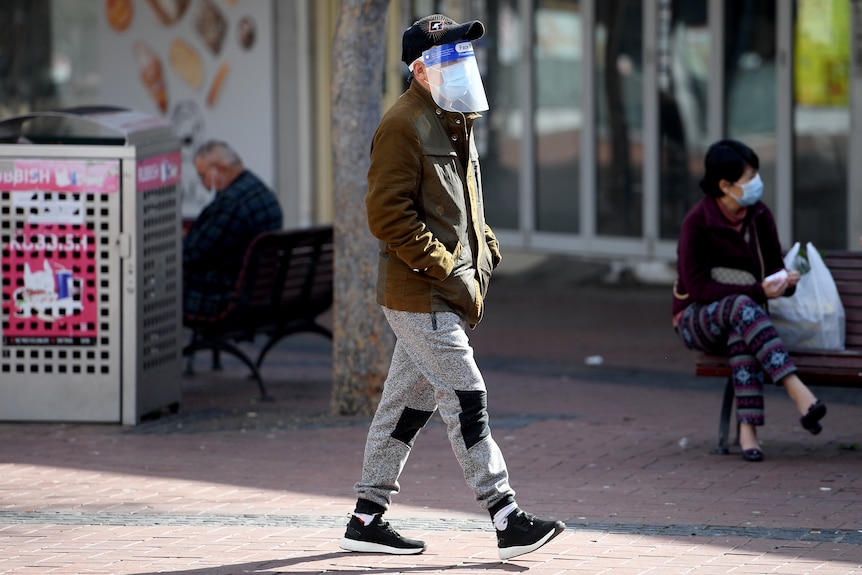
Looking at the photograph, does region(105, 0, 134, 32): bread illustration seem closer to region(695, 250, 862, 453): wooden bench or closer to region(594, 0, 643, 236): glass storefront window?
region(594, 0, 643, 236): glass storefront window

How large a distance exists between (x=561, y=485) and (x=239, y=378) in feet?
11.8

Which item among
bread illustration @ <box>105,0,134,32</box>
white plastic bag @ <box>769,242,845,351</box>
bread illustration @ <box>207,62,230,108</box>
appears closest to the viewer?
white plastic bag @ <box>769,242,845,351</box>

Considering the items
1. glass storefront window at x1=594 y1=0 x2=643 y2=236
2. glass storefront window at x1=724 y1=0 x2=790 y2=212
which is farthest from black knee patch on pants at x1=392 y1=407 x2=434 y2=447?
glass storefront window at x1=594 y1=0 x2=643 y2=236

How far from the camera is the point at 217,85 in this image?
1486 cm

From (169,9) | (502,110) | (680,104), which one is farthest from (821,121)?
(169,9)

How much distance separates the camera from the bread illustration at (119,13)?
1556cm

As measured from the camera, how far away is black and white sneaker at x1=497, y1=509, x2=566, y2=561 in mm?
5000

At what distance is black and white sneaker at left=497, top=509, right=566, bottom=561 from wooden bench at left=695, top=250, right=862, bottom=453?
6.79 feet

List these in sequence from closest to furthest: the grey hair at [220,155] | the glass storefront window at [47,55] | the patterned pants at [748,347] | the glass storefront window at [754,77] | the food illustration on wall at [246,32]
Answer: the patterned pants at [748,347], the grey hair at [220,155], the glass storefront window at [754,77], the food illustration on wall at [246,32], the glass storefront window at [47,55]

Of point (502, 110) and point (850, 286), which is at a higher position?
point (502, 110)

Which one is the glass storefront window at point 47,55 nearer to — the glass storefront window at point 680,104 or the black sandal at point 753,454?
the glass storefront window at point 680,104

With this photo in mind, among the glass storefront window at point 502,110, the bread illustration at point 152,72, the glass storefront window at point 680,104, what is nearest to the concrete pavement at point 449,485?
the glass storefront window at point 680,104

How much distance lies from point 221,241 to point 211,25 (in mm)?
6801

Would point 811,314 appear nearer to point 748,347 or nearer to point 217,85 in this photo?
point 748,347
